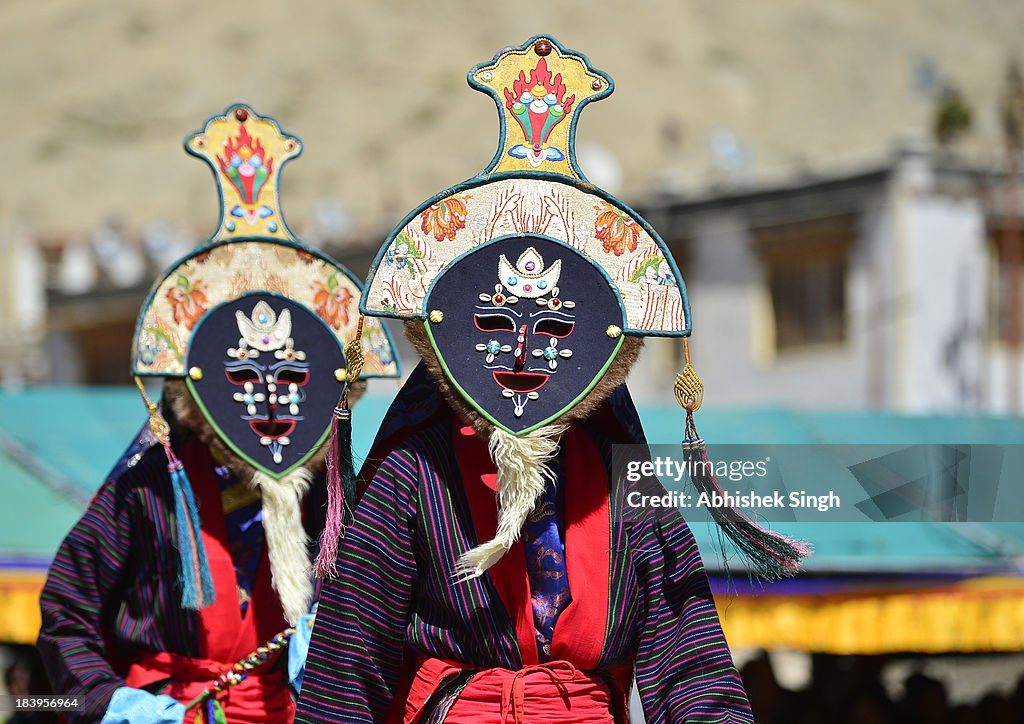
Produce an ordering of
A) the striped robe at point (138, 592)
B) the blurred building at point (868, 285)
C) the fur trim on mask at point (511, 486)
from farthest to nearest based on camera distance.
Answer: the blurred building at point (868, 285)
the striped robe at point (138, 592)
the fur trim on mask at point (511, 486)

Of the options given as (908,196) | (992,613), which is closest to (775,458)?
(992,613)

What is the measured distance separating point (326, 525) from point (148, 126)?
219 ft

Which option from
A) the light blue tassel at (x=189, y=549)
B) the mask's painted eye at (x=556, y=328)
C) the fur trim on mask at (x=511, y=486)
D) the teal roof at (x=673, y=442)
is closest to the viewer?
the fur trim on mask at (x=511, y=486)

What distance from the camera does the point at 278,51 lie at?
71562 mm

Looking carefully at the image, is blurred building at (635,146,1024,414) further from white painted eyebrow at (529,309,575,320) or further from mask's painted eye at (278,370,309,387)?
white painted eyebrow at (529,309,575,320)

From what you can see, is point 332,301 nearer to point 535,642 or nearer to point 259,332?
point 259,332

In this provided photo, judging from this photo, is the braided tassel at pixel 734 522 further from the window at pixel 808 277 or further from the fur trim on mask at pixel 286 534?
the window at pixel 808 277

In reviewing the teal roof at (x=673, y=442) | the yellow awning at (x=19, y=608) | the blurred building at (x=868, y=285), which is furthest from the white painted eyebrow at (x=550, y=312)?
the blurred building at (x=868, y=285)

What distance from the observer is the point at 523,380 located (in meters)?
3.27

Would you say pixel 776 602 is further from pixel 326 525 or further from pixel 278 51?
pixel 278 51

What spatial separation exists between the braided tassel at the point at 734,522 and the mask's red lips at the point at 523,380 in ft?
0.94

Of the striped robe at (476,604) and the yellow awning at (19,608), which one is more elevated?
the striped robe at (476,604)

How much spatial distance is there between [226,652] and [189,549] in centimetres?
31

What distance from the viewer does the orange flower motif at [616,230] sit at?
332 centimetres
